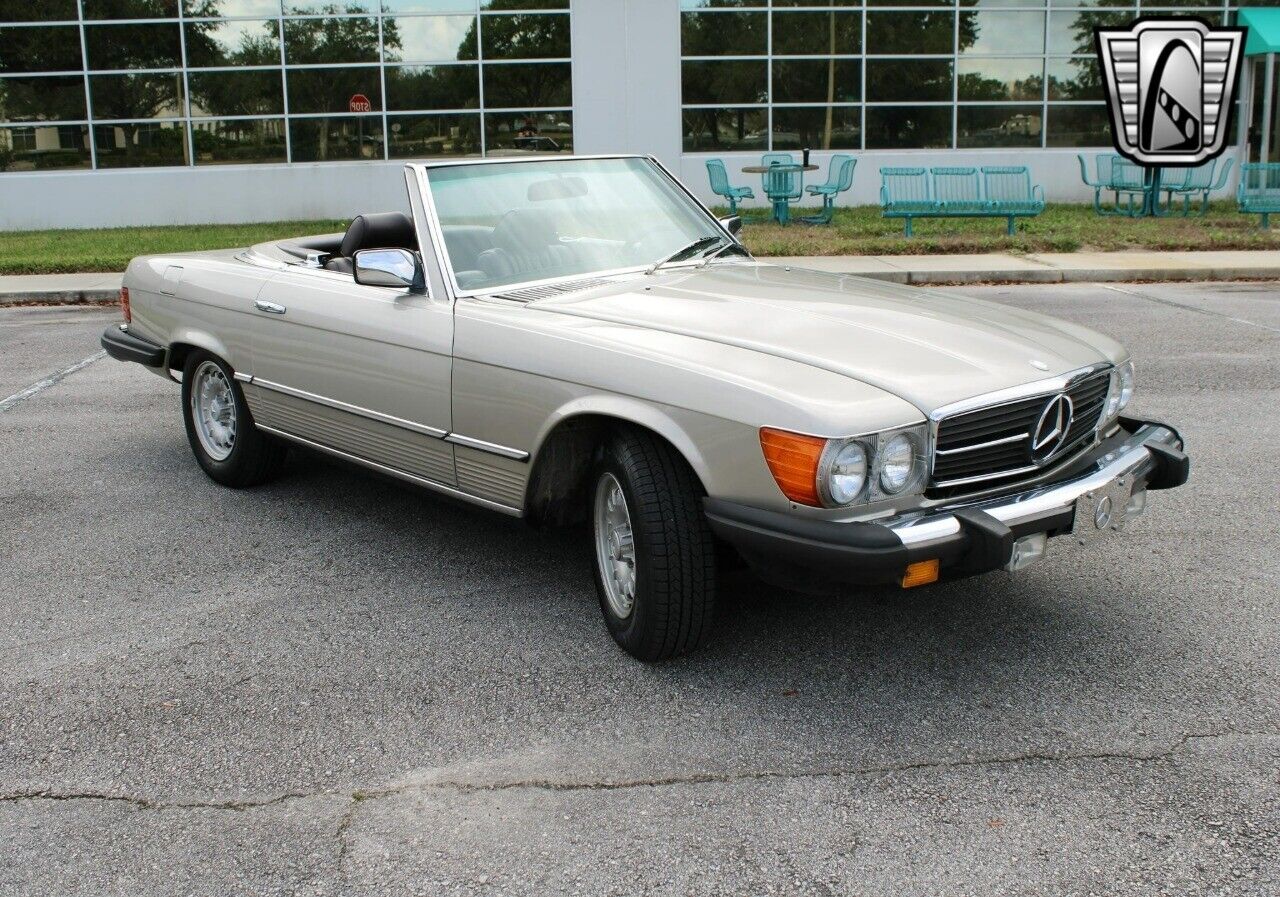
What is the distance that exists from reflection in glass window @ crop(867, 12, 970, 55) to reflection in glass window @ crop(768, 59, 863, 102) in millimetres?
553

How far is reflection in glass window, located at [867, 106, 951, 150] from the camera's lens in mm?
24219

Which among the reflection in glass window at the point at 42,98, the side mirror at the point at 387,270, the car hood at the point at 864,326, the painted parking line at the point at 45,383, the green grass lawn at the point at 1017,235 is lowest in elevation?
the painted parking line at the point at 45,383

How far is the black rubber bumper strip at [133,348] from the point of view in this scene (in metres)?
6.52

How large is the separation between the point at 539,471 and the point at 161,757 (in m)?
1.46

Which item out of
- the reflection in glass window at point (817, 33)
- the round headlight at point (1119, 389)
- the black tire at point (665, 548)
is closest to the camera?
the black tire at point (665, 548)

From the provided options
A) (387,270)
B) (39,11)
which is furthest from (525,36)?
(387,270)

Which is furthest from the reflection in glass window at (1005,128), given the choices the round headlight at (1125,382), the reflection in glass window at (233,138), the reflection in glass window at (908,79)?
the round headlight at (1125,382)

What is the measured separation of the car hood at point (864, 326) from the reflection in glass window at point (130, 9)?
834 inches

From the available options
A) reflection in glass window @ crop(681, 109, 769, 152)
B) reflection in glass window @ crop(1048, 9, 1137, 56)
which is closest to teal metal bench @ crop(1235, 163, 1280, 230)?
reflection in glass window @ crop(1048, 9, 1137, 56)

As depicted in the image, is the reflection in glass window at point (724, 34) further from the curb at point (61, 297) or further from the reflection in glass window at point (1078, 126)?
the curb at point (61, 297)

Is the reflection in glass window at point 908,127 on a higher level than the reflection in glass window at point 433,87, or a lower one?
lower

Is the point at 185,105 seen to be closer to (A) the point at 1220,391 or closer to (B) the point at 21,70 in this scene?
(B) the point at 21,70

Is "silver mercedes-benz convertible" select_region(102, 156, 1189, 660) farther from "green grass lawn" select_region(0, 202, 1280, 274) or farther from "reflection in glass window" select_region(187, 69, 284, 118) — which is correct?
"reflection in glass window" select_region(187, 69, 284, 118)

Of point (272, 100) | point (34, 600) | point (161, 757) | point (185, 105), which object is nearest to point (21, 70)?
point (185, 105)
